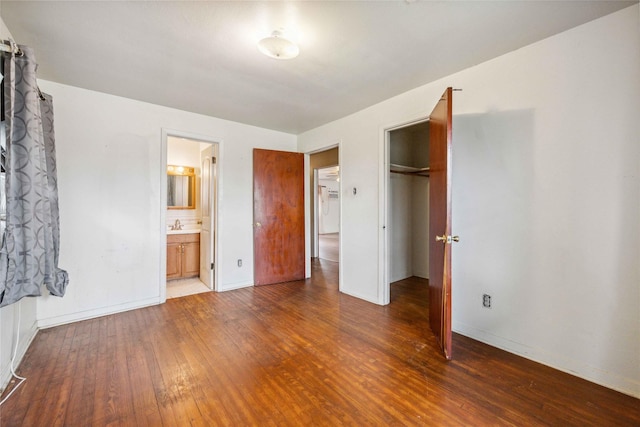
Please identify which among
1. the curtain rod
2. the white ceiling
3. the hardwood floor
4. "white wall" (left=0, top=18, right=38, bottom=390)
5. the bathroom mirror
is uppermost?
the white ceiling

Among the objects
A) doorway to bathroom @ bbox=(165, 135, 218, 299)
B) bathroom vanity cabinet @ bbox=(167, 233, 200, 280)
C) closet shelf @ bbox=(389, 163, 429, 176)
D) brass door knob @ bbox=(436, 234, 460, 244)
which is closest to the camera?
brass door knob @ bbox=(436, 234, 460, 244)

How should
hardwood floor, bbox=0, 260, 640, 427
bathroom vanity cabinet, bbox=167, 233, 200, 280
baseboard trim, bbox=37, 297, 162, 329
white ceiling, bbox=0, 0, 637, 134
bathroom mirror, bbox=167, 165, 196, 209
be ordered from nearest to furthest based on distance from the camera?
hardwood floor, bbox=0, 260, 640, 427
white ceiling, bbox=0, 0, 637, 134
baseboard trim, bbox=37, 297, 162, 329
bathroom vanity cabinet, bbox=167, 233, 200, 280
bathroom mirror, bbox=167, 165, 196, 209

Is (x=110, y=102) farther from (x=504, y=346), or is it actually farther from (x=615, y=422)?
(x=615, y=422)

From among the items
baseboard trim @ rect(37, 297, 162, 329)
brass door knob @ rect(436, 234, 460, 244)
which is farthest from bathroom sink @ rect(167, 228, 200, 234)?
brass door knob @ rect(436, 234, 460, 244)

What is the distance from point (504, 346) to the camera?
7.32ft

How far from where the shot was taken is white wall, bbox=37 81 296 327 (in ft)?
9.09

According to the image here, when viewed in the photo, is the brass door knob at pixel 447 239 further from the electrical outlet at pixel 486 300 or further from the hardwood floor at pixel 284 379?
the hardwood floor at pixel 284 379

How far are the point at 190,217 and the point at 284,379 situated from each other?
3774 millimetres

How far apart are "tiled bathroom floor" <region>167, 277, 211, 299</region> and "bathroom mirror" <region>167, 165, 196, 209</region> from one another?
1.28m

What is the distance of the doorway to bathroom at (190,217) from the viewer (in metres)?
3.92

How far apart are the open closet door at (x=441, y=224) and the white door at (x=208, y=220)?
2.95 meters

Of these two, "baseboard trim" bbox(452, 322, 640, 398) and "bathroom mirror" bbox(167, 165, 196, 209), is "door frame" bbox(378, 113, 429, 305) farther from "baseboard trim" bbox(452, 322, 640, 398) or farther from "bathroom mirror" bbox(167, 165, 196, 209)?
"bathroom mirror" bbox(167, 165, 196, 209)

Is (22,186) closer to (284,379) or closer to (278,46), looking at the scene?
(278,46)

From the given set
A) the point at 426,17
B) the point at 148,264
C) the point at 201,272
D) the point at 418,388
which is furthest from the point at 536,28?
the point at 201,272
